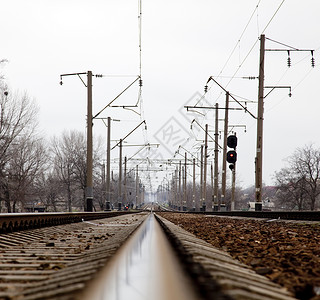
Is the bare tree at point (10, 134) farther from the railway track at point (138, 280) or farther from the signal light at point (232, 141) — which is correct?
the railway track at point (138, 280)

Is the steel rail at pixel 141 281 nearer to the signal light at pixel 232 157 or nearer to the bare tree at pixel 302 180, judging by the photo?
the signal light at pixel 232 157

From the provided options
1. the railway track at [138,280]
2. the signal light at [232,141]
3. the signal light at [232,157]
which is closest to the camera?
the railway track at [138,280]

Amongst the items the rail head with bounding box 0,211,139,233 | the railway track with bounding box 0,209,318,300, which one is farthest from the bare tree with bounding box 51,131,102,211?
the railway track with bounding box 0,209,318,300

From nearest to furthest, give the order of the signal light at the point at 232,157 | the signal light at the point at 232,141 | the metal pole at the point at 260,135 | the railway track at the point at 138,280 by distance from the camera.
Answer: the railway track at the point at 138,280
the metal pole at the point at 260,135
the signal light at the point at 232,157
the signal light at the point at 232,141

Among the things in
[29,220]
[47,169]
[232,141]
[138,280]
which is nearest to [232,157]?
[232,141]

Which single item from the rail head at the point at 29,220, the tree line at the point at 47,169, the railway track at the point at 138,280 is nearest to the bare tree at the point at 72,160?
the tree line at the point at 47,169

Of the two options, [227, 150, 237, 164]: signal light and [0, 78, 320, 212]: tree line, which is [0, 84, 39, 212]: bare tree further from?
[227, 150, 237, 164]: signal light

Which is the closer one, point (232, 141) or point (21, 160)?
point (232, 141)

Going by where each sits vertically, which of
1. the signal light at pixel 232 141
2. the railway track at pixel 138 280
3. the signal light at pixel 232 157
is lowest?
the railway track at pixel 138 280

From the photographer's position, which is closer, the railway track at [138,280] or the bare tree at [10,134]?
the railway track at [138,280]

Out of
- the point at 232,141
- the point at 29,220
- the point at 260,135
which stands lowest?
the point at 29,220

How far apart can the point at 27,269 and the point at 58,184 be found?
62094 mm

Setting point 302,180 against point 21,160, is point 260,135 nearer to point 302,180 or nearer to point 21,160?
point 21,160

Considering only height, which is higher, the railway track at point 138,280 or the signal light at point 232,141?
the signal light at point 232,141
